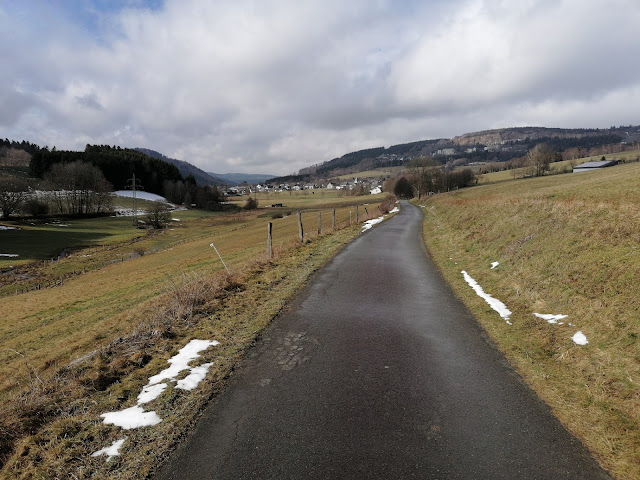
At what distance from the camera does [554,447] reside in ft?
13.2

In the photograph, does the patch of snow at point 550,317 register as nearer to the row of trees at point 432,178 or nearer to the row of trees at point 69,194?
the row of trees at point 69,194

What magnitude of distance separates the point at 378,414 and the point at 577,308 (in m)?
5.86

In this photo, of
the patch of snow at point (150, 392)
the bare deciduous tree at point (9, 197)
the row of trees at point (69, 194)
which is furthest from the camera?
the row of trees at point (69, 194)

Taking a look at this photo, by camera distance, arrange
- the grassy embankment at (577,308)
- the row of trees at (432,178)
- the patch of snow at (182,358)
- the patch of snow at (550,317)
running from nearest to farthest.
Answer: the grassy embankment at (577,308), the patch of snow at (182,358), the patch of snow at (550,317), the row of trees at (432,178)

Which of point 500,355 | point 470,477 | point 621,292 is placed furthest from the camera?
point 621,292

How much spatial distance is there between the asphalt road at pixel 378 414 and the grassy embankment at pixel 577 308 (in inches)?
16.5

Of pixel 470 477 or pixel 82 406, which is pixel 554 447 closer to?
pixel 470 477

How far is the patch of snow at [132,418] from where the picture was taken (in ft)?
14.5

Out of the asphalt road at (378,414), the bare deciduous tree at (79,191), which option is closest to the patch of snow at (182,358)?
the asphalt road at (378,414)

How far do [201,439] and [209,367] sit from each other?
1866mm

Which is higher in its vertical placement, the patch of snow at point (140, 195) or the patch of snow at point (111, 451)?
the patch of snow at point (140, 195)

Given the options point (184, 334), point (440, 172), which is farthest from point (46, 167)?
point (184, 334)

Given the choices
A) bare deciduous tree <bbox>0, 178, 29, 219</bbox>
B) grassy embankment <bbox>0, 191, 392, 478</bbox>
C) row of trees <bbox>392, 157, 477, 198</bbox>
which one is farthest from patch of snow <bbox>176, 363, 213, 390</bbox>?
row of trees <bbox>392, 157, 477, 198</bbox>

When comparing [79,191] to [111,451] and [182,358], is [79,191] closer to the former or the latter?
[182,358]
